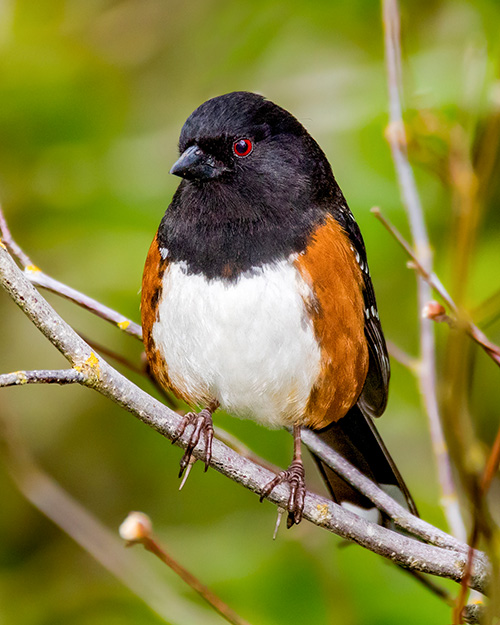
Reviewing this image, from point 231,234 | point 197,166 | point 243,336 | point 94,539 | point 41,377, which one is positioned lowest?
point 94,539

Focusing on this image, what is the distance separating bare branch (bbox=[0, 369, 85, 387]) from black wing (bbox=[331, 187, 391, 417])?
979 millimetres

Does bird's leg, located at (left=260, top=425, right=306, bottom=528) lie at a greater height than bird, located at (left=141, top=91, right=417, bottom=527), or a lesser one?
lesser

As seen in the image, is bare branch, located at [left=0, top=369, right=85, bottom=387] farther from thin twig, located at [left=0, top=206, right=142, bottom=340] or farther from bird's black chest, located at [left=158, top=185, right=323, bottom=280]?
bird's black chest, located at [left=158, top=185, right=323, bottom=280]

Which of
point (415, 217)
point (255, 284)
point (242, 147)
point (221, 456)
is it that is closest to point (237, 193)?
point (242, 147)

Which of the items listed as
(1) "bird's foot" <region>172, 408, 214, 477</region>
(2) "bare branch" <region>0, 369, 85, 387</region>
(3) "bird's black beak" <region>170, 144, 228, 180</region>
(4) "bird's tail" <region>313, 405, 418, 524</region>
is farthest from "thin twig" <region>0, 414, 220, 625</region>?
(2) "bare branch" <region>0, 369, 85, 387</region>

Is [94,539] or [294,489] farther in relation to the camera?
[94,539]

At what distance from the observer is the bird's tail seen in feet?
7.48

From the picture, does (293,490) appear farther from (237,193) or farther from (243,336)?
(237,193)

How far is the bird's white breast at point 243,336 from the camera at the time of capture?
76.2 inches

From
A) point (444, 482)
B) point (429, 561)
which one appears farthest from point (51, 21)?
point (429, 561)

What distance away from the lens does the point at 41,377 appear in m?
1.34

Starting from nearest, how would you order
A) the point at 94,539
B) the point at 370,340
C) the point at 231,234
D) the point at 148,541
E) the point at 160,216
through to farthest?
the point at 148,541 → the point at 231,234 → the point at 370,340 → the point at 94,539 → the point at 160,216

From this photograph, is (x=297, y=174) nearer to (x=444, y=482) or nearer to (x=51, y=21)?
(x=444, y=482)

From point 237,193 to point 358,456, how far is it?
2.64ft
